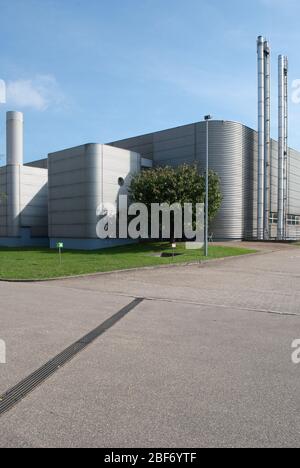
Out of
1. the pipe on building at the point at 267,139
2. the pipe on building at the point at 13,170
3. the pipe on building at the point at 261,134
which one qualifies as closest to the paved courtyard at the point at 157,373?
the pipe on building at the point at 261,134

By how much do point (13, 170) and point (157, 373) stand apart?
40865 millimetres

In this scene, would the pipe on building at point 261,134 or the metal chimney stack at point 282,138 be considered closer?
the pipe on building at point 261,134

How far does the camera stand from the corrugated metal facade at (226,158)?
36.8 meters

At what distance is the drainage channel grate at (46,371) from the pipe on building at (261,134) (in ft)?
111

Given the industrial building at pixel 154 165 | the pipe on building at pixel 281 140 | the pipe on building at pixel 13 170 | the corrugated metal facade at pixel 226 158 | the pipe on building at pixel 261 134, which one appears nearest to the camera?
the industrial building at pixel 154 165

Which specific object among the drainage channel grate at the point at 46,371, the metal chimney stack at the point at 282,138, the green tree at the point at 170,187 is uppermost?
the metal chimney stack at the point at 282,138

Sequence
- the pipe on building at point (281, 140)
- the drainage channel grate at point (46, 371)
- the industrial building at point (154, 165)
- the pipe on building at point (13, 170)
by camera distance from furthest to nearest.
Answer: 1. the pipe on building at point (13, 170)
2. the pipe on building at point (281, 140)
3. the industrial building at point (154, 165)
4. the drainage channel grate at point (46, 371)

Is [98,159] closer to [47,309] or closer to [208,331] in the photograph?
[47,309]

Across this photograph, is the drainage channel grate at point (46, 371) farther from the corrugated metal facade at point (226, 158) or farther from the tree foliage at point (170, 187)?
the corrugated metal facade at point (226, 158)

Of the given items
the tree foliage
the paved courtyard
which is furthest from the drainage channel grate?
the tree foliage

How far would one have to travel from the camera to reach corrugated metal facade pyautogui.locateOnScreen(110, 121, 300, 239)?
36.8m

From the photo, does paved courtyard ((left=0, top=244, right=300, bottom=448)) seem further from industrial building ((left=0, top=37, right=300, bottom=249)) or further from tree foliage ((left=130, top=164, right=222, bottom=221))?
industrial building ((left=0, top=37, right=300, bottom=249))
